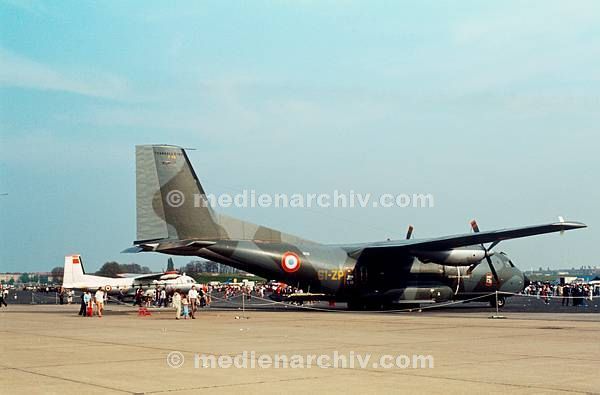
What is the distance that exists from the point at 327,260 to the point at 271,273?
3434 mm

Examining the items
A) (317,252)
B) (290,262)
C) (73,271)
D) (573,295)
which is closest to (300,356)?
(290,262)

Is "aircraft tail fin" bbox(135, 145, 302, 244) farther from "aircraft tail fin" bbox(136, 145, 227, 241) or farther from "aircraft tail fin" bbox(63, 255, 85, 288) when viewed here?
"aircraft tail fin" bbox(63, 255, 85, 288)

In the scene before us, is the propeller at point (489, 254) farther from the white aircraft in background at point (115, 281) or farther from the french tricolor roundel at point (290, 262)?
the white aircraft in background at point (115, 281)

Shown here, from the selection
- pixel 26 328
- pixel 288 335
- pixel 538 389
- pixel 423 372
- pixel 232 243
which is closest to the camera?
pixel 538 389

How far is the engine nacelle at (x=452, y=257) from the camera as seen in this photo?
121ft

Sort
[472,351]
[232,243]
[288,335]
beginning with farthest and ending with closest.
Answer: [232,243]
[288,335]
[472,351]

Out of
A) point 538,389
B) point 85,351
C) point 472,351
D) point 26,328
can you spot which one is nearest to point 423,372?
point 538,389

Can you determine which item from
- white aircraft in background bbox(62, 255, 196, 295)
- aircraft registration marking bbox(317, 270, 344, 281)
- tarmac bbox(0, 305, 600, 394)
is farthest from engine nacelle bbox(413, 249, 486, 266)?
white aircraft in background bbox(62, 255, 196, 295)

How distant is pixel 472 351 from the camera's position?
1614cm

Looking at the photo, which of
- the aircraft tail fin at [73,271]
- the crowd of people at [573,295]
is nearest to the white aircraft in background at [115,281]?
the aircraft tail fin at [73,271]

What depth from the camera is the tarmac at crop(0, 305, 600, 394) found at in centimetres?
1113

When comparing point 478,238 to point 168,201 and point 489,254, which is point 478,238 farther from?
point 168,201

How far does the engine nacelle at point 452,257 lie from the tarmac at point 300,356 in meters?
11.8

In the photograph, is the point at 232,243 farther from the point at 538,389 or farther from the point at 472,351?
the point at 538,389
